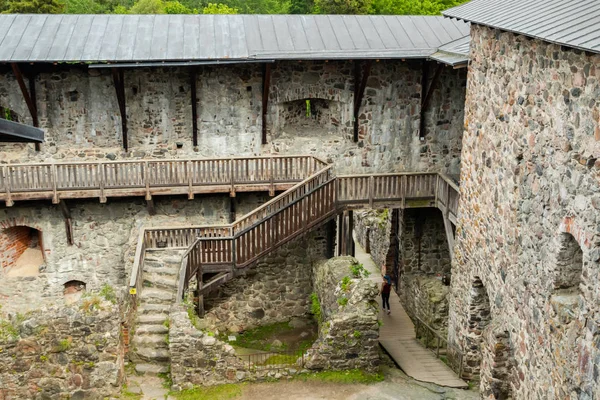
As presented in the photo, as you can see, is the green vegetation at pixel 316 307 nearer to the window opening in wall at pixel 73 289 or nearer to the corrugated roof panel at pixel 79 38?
the window opening in wall at pixel 73 289

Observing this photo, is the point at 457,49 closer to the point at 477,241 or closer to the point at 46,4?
the point at 477,241

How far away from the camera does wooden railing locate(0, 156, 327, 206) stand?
17.0m

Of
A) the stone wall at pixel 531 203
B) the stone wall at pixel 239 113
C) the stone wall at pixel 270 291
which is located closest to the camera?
the stone wall at pixel 531 203

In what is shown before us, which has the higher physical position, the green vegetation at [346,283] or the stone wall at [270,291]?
the green vegetation at [346,283]

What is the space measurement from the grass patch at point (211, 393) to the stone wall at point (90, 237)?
5215 millimetres

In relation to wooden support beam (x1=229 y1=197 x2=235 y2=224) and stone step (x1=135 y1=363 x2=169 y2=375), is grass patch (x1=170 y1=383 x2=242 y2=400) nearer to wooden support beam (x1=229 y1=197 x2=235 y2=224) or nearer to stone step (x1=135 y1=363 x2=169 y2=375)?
stone step (x1=135 y1=363 x2=169 y2=375)

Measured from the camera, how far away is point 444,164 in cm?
1966

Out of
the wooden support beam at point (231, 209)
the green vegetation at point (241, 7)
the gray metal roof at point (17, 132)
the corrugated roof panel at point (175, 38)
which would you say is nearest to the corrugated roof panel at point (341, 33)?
the corrugated roof panel at point (175, 38)

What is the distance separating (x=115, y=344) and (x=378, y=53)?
9.09m

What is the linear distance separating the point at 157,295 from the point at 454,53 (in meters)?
7.88

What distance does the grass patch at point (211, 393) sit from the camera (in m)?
13.4

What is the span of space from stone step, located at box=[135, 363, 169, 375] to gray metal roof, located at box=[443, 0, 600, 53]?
823 centimetres

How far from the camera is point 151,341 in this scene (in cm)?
1444

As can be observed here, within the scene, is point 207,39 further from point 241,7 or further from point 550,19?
point 241,7
